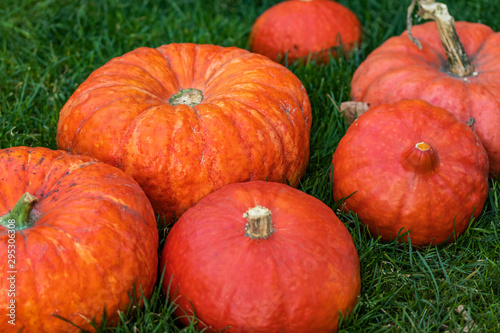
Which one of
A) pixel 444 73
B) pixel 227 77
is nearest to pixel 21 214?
pixel 227 77

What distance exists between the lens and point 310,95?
13.8 ft

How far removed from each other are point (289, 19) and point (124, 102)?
2243mm

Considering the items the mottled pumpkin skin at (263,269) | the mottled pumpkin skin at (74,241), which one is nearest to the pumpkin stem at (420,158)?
the mottled pumpkin skin at (263,269)

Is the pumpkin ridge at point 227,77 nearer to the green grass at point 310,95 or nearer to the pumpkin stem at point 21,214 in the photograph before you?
the green grass at point 310,95

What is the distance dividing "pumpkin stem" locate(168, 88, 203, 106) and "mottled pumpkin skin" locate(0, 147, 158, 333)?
672mm

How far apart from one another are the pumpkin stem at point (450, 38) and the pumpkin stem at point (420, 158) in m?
1.12

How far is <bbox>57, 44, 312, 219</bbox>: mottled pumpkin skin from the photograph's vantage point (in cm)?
284

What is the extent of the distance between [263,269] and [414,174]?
1.07 m

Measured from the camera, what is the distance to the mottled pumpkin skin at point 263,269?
226cm

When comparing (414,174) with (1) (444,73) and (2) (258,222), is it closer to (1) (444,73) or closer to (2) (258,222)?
(2) (258,222)

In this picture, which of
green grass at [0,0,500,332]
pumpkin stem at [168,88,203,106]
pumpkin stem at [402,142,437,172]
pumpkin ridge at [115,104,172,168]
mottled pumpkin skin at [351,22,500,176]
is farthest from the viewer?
mottled pumpkin skin at [351,22,500,176]

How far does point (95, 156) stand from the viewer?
2.94 m

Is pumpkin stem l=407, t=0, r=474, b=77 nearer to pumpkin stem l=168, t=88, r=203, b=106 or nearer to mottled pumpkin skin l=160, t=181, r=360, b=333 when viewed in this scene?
pumpkin stem l=168, t=88, r=203, b=106

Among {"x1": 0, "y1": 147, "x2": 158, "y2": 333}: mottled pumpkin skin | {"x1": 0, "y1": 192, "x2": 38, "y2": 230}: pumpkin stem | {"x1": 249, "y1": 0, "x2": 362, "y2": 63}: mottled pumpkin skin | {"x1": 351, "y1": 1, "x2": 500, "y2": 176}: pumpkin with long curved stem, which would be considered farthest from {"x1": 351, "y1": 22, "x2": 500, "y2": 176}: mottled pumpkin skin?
{"x1": 0, "y1": 192, "x2": 38, "y2": 230}: pumpkin stem
